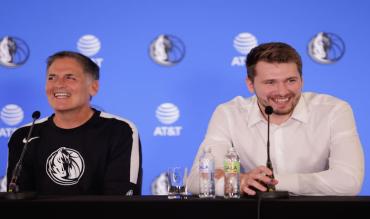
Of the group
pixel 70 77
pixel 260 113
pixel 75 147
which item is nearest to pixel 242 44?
pixel 260 113

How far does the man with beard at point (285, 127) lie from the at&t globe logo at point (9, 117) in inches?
58.4

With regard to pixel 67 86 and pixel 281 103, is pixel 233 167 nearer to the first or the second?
pixel 281 103

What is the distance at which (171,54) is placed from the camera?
12.3 ft

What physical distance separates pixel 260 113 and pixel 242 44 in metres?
0.89

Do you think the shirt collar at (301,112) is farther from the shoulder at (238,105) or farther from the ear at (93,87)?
the ear at (93,87)

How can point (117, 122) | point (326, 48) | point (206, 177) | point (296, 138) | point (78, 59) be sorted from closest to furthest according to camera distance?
point (206, 177), point (296, 138), point (117, 122), point (78, 59), point (326, 48)

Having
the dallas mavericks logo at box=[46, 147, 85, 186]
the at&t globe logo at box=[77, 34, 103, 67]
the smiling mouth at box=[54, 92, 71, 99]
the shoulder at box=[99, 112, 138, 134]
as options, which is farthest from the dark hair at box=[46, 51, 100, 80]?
the dallas mavericks logo at box=[46, 147, 85, 186]

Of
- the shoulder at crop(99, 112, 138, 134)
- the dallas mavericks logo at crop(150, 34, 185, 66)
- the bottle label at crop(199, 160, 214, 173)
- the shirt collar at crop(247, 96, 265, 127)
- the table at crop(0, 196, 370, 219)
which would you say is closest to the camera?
the table at crop(0, 196, 370, 219)

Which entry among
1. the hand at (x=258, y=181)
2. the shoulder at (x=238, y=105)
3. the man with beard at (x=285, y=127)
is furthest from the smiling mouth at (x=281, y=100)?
the hand at (x=258, y=181)

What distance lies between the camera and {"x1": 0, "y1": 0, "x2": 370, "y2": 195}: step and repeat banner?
3682mm

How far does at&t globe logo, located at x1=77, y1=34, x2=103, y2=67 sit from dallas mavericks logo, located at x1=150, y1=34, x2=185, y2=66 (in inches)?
14.1

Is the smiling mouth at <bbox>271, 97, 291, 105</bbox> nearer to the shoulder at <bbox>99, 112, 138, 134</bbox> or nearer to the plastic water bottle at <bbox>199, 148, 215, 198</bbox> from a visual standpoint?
the plastic water bottle at <bbox>199, 148, 215, 198</bbox>

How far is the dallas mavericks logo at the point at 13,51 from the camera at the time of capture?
3.82 meters

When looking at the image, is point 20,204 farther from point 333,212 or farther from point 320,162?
point 320,162
